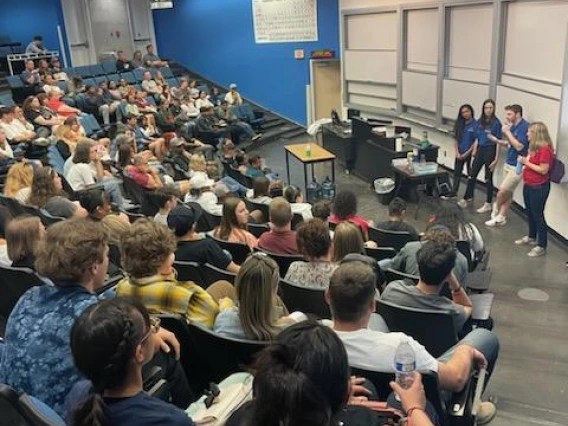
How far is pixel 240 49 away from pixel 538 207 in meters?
10.5

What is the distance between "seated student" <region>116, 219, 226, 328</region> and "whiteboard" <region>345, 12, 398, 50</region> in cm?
871

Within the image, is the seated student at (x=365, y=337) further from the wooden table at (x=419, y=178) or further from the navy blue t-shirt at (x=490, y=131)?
the navy blue t-shirt at (x=490, y=131)

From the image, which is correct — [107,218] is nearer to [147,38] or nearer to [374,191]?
[374,191]

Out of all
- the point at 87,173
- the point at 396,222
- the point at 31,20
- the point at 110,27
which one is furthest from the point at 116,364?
the point at 110,27

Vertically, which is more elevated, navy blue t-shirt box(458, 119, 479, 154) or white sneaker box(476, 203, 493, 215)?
navy blue t-shirt box(458, 119, 479, 154)

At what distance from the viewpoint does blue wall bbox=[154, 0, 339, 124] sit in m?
13.3

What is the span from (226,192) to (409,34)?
5.59m

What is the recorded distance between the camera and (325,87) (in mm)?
13172

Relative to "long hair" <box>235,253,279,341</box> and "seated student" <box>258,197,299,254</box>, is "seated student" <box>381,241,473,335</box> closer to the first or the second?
"long hair" <box>235,253,279,341</box>

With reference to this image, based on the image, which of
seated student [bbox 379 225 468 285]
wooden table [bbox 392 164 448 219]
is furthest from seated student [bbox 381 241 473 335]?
wooden table [bbox 392 164 448 219]

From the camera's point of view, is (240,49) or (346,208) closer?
(346,208)

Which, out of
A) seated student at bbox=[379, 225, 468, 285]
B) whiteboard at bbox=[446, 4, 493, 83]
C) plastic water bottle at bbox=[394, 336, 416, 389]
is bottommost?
seated student at bbox=[379, 225, 468, 285]

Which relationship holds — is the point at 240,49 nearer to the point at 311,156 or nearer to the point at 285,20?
the point at 285,20

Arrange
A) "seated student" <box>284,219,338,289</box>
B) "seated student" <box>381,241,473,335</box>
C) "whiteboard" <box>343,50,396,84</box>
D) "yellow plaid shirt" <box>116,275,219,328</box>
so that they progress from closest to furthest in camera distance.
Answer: "yellow plaid shirt" <box>116,275,219,328</box>, "seated student" <box>381,241,473,335</box>, "seated student" <box>284,219,338,289</box>, "whiteboard" <box>343,50,396,84</box>
